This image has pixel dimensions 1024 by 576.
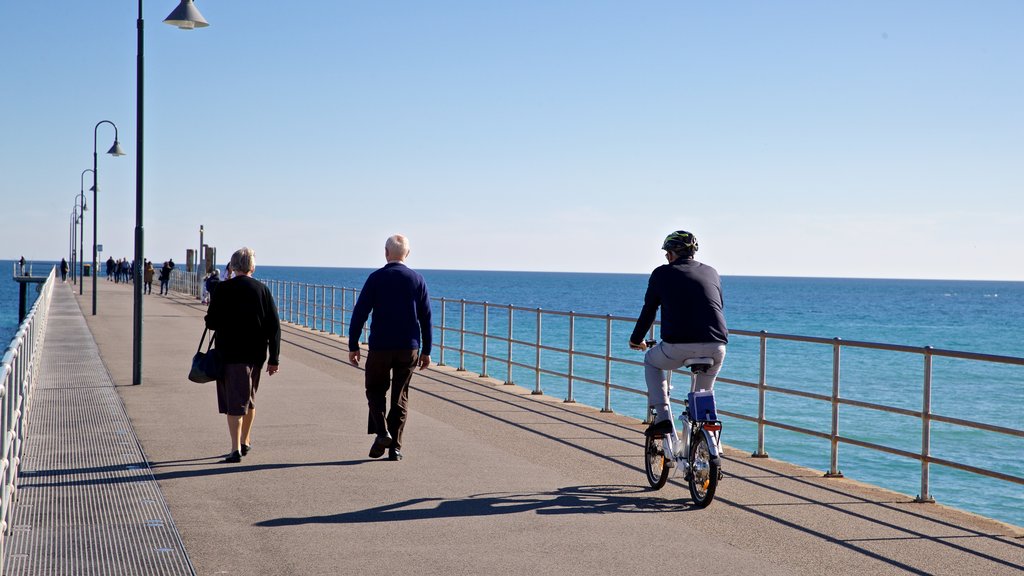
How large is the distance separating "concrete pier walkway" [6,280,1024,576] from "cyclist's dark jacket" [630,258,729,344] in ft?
3.78

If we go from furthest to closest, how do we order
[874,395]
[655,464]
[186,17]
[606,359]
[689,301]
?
1. [874,395]
2. [186,17]
3. [606,359]
4. [655,464]
5. [689,301]

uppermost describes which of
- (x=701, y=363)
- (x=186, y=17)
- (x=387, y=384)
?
(x=186, y=17)

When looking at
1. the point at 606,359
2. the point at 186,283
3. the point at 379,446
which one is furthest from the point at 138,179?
the point at 186,283

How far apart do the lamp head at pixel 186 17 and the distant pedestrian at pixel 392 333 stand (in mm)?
6953

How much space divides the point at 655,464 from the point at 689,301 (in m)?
1.32

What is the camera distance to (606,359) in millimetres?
13297

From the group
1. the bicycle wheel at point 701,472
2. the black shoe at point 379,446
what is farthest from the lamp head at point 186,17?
the bicycle wheel at point 701,472

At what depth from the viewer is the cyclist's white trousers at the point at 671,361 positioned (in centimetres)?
741

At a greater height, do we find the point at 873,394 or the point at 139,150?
the point at 139,150

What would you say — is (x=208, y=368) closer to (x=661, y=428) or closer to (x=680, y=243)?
(x=661, y=428)

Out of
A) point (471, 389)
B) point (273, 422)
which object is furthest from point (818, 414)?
point (273, 422)

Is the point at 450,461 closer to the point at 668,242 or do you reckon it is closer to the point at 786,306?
the point at 668,242

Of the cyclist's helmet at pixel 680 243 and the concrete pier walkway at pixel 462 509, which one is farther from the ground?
the cyclist's helmet at pixel 680 243

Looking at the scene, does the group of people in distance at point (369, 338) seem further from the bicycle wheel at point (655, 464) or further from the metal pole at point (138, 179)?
the metal pole at point (138, 179)
